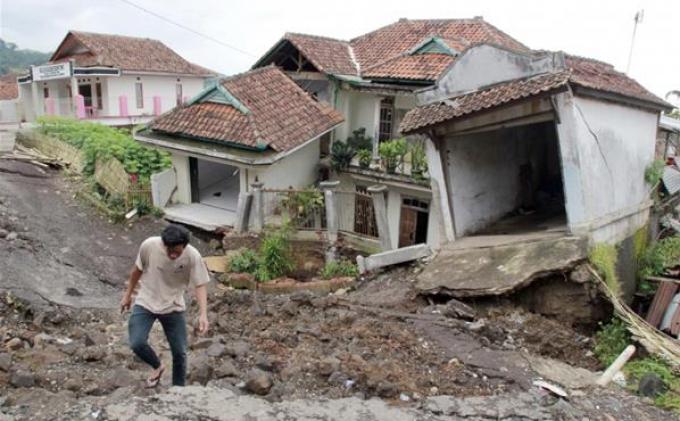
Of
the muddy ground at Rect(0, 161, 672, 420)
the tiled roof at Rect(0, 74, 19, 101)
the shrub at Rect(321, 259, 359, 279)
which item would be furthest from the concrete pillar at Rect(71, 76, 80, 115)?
the shrub at Rect(321, 259, 359, 279)

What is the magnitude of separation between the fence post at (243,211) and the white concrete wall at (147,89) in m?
18.4

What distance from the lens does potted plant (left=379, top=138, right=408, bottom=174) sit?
14352mm

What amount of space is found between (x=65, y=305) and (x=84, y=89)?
2416cm

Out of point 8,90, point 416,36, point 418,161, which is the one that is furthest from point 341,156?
point 8,90

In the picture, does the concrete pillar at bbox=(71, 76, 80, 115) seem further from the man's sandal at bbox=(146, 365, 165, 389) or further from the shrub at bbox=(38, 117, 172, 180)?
the man's sandal at bbox=(146, 365, 165, 389)

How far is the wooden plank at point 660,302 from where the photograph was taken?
341 inches

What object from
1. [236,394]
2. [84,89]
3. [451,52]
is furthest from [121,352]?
[84,89]

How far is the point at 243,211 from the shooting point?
42.4 ft

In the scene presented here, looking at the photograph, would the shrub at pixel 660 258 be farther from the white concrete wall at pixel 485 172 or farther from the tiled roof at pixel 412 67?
the tiled roof at pixel 412 67

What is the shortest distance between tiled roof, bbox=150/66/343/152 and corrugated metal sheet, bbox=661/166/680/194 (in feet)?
28.7

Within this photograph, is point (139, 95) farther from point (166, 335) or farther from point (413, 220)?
point (166, 335)

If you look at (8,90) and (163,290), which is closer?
(163,290)

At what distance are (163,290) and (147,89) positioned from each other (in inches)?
1086

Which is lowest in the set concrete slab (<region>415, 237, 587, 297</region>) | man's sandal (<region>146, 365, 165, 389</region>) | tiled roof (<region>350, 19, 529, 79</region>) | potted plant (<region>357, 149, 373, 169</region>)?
man's sandal (<region>146, 365, 165, 389</region>)
